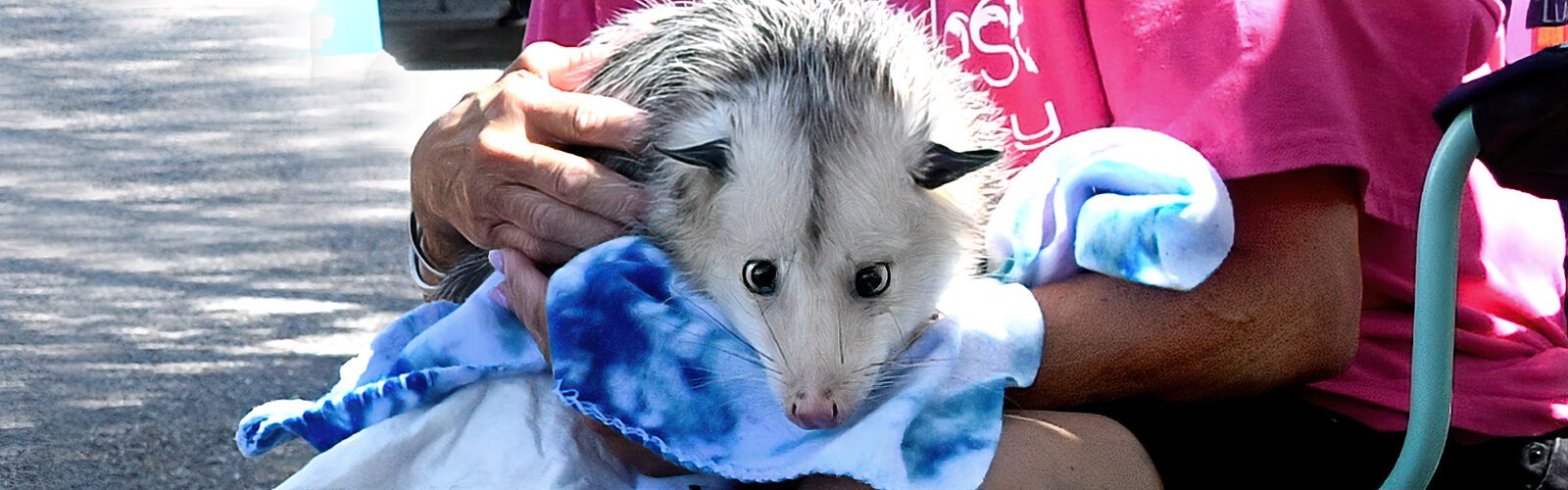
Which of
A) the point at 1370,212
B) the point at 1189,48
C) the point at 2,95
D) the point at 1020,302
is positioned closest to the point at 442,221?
the point at 1020,302

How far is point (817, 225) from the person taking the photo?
6.12 ft

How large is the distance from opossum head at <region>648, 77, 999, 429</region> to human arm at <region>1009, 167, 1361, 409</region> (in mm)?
161

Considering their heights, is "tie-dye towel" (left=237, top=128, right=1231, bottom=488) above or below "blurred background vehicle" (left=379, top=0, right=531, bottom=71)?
above

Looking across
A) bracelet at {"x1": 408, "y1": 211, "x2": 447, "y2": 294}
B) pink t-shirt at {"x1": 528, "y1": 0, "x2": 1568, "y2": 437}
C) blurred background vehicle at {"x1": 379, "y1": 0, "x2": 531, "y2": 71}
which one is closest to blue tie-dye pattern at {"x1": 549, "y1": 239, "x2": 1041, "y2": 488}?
pink t-shirt at {"x1": 528, "y1": 0, "x2": 1568, "y2": 437}

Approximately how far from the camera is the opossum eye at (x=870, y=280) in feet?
6.17

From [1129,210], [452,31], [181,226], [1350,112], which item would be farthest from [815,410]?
[181,226]

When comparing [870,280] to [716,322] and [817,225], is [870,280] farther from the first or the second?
[716,322]

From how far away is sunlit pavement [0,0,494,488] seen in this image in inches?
145

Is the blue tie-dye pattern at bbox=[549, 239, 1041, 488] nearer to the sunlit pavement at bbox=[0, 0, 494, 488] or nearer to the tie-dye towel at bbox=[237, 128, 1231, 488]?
the tie-dye towel at bbox=[237, 128, 1231, 488]

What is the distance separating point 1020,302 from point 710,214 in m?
0.37

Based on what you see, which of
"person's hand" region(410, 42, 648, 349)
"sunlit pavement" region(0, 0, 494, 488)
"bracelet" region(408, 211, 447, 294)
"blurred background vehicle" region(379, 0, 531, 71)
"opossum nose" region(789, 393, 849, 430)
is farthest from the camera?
"sunlit pavement" region(0, 0, 494, 488)

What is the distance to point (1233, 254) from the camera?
1922 millimetres

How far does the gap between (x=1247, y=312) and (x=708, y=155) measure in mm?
620

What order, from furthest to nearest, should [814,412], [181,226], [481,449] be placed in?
[181,226] → [481,449] → [814,412]
